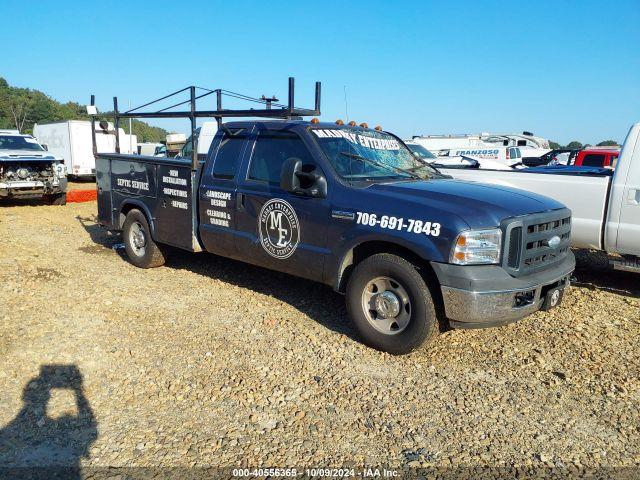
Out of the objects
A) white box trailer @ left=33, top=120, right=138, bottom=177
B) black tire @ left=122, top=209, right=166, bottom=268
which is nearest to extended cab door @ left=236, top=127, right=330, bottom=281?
black tire @ left=122, top=209, right=166, bottom=268

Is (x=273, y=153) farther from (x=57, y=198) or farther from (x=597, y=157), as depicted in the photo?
(x=57, y=198)

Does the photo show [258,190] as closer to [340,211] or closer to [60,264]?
[340,211]

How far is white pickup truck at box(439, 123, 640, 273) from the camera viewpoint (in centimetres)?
579

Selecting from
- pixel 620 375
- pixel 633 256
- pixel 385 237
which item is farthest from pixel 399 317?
pixel 633 256

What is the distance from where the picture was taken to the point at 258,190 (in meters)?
5.13

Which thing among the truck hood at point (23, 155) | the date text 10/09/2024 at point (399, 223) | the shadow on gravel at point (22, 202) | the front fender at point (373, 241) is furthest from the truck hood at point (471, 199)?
the shadow on gravel at point (22, 202)

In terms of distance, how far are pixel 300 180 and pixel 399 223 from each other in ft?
3.46

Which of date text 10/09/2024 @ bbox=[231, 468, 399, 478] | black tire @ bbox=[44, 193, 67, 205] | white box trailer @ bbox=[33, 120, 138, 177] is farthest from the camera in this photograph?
white box trailer @ bbox=[33, 120, 138, 177]

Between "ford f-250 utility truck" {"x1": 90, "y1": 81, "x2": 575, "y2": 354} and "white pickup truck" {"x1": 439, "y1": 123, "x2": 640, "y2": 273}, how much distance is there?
1553 millimetres

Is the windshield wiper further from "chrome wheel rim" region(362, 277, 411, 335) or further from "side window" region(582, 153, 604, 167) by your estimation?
"side window" region(582, 153, 604, 167)

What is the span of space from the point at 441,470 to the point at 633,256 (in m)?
4.43

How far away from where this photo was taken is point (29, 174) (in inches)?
508

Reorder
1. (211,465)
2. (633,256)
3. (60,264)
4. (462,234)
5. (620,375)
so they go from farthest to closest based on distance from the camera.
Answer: (60,264), (633,256), (620,375), (462,234), (211,465)

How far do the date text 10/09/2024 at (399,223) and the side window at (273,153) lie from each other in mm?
889
